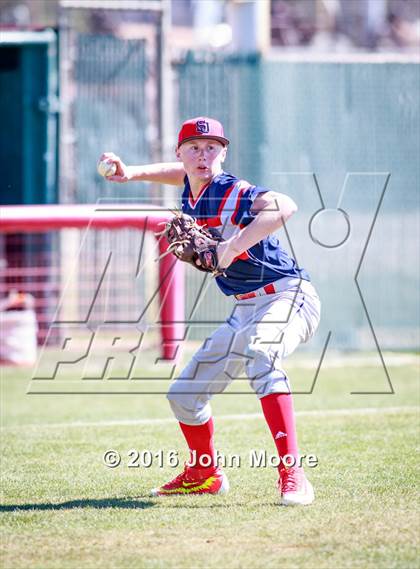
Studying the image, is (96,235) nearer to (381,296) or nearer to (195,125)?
(381,296)

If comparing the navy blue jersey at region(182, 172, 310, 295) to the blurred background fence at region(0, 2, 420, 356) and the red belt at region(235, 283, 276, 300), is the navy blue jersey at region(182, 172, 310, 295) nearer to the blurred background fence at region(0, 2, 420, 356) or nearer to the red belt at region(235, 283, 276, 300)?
the red belt at region(235, 283, 276, 300)

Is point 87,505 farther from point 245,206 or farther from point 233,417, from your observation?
point 233,417

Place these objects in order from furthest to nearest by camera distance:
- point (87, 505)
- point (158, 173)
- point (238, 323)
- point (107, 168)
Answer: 1. point (158, 173)
2. point (107, 168)
3. point (238, 323)
4. point (87, 505)

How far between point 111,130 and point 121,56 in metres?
0.90

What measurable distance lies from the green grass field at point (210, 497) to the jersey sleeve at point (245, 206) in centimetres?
133

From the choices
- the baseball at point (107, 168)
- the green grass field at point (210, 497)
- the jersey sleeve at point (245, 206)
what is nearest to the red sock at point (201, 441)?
the green grass field at point (210, 497)

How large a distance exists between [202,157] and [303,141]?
23.5ft

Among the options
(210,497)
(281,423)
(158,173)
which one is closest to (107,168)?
(158,173)

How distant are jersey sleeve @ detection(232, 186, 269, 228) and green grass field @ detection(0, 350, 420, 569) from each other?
133 cm

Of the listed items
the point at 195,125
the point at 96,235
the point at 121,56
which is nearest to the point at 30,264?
the point at 96,235

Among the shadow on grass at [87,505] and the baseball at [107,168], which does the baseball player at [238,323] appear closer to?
the shadow on grass at [87,505]

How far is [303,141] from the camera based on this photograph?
12086mm

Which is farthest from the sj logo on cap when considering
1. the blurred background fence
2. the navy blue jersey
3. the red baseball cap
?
the blurred background fence

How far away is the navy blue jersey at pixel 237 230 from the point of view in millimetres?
4898
